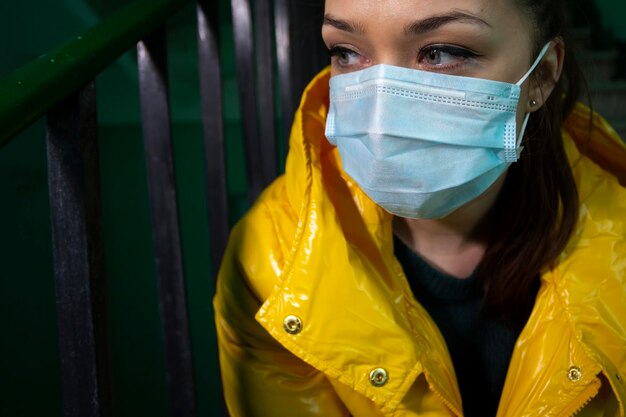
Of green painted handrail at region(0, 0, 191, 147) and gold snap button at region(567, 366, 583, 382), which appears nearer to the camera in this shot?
green painted handrail at region(0, 0, 191, 147)

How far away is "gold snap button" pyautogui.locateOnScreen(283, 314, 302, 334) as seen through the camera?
3.49ft

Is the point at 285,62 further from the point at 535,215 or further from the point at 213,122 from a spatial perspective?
the point at 535,215

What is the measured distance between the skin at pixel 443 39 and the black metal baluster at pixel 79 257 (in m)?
0.45

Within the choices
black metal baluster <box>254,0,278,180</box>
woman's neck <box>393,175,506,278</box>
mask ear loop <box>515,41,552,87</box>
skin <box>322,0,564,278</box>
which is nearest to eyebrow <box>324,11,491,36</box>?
skin <box>322,0,564,278</box>

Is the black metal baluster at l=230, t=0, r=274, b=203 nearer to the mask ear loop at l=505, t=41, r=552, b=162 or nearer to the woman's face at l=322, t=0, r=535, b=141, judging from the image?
the woman's face at l=322, t=0, r=535, b=141

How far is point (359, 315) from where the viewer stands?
1090 mm

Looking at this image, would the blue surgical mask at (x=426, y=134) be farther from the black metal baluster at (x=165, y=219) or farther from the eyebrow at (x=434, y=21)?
the black metal baluster at (x=165, y=219)

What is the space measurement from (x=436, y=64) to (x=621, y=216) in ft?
1.68

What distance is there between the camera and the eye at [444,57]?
105 centimetres

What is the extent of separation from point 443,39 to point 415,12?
0.07 metres

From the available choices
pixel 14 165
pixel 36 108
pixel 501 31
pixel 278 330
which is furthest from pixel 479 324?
pixel 14 165

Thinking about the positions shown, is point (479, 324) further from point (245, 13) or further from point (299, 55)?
point (299, 55)

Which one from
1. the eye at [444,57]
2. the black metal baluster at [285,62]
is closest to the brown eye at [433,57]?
the eye at [444,57]

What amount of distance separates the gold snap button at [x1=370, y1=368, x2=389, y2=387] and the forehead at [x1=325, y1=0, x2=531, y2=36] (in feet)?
1.88
